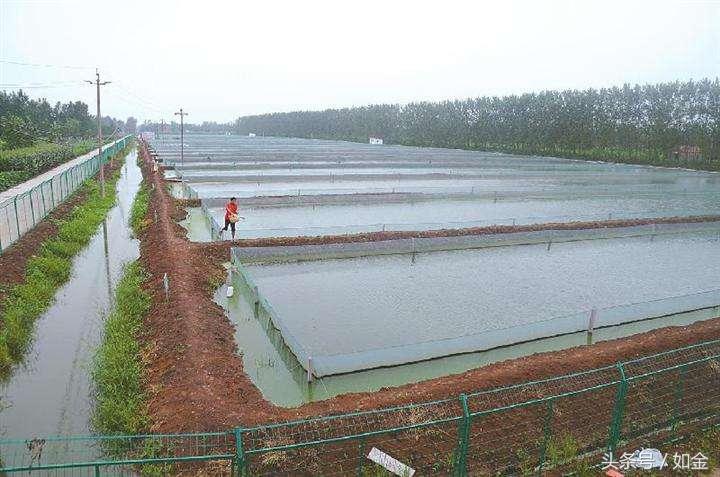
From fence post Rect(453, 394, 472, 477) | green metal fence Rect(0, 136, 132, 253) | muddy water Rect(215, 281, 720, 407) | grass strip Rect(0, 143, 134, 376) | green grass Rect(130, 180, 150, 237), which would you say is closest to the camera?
fence post Rect(453, 394, 472, 477)

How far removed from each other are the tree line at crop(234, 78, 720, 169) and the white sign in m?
54.3

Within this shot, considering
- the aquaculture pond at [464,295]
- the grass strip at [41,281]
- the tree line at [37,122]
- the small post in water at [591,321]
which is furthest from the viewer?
the tree line at [37,122]

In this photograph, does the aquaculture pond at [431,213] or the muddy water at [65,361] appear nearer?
the muddy water at [65,361]

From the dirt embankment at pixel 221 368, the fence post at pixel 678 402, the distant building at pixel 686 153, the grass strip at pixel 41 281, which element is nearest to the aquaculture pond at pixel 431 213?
the grass strip at pixel 41 281

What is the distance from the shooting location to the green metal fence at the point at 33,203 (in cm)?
1480

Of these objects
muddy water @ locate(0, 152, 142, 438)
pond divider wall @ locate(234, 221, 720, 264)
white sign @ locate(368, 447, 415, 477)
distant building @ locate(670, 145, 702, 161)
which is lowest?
muddy water @ locate(0, 152, 142, 438)

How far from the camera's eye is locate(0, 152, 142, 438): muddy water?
7.27 meters

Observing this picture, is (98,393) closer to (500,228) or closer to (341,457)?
(341,457)

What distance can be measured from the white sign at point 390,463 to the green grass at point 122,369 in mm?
3232

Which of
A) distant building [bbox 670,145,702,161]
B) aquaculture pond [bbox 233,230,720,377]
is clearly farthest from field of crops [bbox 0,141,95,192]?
distant building [bbox 670,145,702,161]

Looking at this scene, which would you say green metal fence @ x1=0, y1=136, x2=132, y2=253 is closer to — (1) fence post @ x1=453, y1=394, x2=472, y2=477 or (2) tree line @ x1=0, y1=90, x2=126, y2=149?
(1) fence post @ x1=453, y1=394, x2=472, y2=477

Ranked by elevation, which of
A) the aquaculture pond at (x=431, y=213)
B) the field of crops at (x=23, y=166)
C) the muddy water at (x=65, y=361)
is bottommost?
the muddy water at (x=65, y=361)

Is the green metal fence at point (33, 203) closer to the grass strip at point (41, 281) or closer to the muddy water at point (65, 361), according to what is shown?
the grass strip at point (41, 281)

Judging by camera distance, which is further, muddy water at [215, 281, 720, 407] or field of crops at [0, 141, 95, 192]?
field of crops at [0, 141, 95, 192]
